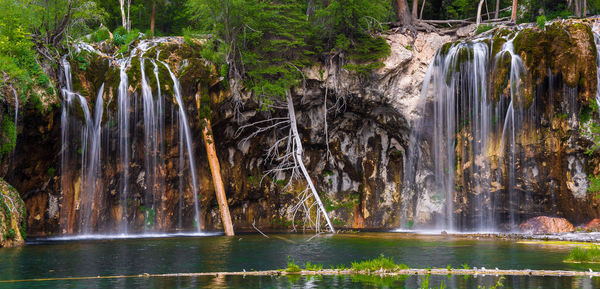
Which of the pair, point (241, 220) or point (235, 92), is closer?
point (235, 92)

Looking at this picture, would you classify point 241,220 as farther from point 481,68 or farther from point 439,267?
point 439,267

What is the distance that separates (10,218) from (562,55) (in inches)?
801

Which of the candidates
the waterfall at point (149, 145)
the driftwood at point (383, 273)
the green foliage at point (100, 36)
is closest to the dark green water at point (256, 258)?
the driftwood at point (383, 273)

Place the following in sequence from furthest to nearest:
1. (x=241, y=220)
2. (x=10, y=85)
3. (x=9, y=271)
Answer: (x=241, y=220), (x=10, y=85), (x=9, y=271)

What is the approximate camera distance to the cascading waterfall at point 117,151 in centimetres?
2297

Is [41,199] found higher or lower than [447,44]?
lower

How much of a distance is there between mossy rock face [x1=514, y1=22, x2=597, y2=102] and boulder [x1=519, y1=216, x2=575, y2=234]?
4.77 meters

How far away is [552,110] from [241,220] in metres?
14.3

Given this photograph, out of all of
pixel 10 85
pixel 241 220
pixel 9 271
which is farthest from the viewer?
pixel 241 220

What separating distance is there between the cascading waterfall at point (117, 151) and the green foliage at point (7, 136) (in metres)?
2.83

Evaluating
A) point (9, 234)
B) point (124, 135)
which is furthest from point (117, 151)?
point (9, 234)

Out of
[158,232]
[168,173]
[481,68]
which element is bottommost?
[158,232]

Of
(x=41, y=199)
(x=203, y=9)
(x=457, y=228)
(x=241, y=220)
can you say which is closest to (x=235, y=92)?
(x=203, y=9)

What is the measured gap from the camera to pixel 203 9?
24.5m
